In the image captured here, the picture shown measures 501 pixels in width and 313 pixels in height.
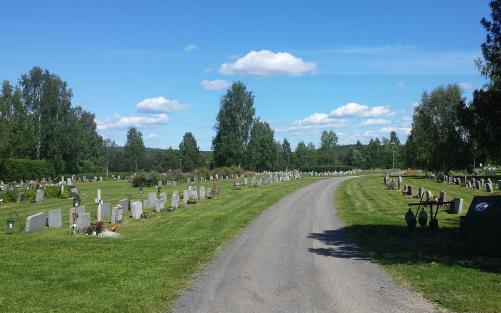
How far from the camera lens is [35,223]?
18281mm

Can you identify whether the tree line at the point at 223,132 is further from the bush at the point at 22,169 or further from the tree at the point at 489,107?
the tree at the point at 489,107

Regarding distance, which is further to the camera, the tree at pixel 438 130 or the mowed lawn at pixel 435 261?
the tree at pixel 438 130

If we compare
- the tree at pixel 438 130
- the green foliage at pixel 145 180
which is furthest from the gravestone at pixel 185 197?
the tree at pixel 438 130

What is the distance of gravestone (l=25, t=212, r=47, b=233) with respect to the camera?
18.0m

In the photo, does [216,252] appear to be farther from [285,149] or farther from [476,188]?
[285,149]

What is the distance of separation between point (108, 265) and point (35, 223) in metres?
7.87

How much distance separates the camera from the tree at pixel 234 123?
83750 millimetres

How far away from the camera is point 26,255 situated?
43.2ft

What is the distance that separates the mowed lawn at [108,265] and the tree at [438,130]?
50053 millimetres

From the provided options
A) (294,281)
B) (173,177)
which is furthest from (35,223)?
(173,177)

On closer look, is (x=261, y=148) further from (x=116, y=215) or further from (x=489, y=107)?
(x=489, y=107)

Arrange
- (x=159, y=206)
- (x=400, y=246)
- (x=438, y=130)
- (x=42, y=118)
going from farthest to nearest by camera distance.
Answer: (x=42, y=118) < (x=438, y=130) < (x=159, y=206) < (x=400, y=246)

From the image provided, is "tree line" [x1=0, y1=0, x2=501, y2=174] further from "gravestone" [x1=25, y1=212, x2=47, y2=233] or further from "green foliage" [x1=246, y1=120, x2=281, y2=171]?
"gravestone" [x1=25, y1=212, x2=47, y2=233]

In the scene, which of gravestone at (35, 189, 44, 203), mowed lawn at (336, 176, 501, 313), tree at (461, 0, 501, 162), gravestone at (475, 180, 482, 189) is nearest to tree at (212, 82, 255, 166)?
gravestone at (475, 180, 482, 189)
